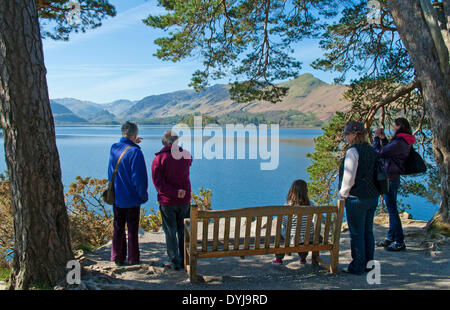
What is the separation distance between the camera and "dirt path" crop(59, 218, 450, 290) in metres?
3.23

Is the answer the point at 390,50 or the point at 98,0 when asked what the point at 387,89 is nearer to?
the point at 390,50

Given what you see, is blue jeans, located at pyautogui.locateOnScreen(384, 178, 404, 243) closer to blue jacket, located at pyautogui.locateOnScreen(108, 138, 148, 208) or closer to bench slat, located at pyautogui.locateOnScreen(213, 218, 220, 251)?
bench slat, located at pyautogui.locateOnScreen(213, 218, 220, 251)

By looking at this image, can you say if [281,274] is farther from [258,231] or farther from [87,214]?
[87,214]

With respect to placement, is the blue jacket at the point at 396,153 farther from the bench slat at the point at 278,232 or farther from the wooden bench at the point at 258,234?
the bench slat at the point at 278,232

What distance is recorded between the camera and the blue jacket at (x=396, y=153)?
14.1 feet

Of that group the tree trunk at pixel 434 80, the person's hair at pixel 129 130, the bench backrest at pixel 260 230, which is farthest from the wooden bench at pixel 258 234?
the tree trunk at pixel 434 80

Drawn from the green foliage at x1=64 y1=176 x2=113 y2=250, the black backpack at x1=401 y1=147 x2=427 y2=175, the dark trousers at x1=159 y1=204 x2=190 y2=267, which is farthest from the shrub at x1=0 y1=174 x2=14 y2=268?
the black backpack at x1=401 y1=147 x2=427 y2=175

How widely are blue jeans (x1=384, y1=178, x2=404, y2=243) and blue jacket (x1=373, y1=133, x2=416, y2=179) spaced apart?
4.8 inches

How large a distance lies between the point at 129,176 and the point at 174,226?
2.51 ft

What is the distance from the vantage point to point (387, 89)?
783cm

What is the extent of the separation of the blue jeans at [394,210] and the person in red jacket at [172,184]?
260 cm
